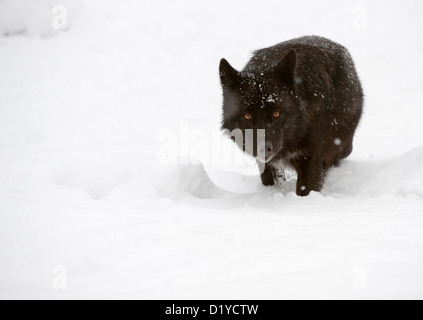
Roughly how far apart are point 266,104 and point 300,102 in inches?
18.4

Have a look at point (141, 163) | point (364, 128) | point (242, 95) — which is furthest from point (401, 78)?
point (141, 163)

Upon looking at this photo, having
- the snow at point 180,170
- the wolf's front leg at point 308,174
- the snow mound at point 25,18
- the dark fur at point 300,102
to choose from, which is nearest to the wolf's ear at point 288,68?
the dark fur at point 300,102

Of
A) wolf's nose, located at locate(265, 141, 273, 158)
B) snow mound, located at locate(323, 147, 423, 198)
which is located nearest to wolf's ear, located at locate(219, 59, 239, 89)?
wolf's nose, located at locate(265, 141, 273, 158)

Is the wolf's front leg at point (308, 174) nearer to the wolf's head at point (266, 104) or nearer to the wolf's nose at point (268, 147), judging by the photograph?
the wolf's head at point (266, 104)

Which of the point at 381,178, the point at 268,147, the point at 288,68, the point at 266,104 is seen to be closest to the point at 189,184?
the point at 268,147

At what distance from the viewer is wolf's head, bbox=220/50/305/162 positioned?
4168 mm

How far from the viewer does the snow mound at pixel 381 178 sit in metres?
3.99

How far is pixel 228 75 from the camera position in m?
4.33

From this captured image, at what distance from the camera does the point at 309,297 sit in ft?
7.13

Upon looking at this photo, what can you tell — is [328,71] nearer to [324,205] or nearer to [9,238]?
[324,205]

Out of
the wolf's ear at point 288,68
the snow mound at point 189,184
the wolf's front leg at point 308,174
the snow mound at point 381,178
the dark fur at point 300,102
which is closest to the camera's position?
the snow mound at point 381,178

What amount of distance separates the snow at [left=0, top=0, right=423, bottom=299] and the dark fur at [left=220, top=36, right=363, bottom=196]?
1.66ft

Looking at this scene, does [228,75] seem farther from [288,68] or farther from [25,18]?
[25,18]
